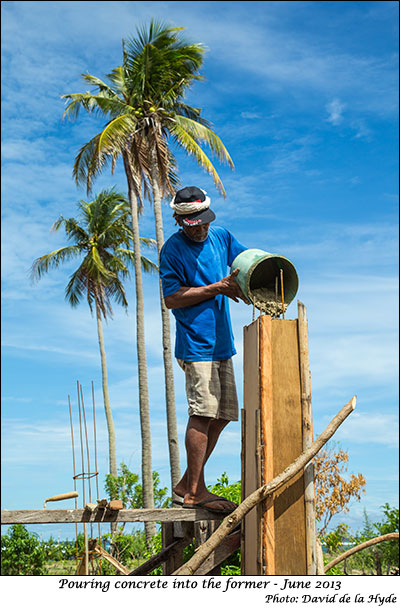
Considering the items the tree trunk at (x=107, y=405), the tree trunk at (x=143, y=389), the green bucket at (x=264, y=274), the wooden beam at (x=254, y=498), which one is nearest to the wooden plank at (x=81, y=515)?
the wooden beam at (x=254, y=498)

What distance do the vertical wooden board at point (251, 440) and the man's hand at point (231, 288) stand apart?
22 centimetres

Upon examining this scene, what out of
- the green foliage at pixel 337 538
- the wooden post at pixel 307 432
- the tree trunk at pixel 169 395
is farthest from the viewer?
the tree trunk at pixel 169 395

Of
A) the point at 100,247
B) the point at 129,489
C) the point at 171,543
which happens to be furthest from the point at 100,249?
the point at 171,543

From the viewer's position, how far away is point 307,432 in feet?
11.8

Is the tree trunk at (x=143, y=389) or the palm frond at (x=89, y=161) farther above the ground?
the palm frond at (x=89, y=161)

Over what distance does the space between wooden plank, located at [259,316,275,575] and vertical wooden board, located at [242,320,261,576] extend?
0.05 meters

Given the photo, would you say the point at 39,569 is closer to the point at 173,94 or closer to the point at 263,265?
the point at 263,265

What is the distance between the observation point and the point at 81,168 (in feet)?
61.5

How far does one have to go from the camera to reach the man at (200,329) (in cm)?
406

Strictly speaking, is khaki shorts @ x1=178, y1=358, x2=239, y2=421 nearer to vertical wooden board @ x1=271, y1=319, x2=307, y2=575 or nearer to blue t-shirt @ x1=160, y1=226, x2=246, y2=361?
blue t-shirt @ x1=160, y1=226, x2=246, y2=361

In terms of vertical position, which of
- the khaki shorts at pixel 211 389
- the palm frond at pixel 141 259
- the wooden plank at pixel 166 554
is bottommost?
the wooden plank at pixel 166 554

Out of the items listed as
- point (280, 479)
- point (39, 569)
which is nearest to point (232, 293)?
point (280, 479)

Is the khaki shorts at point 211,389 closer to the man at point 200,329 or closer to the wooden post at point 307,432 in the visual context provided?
the man at point 200,329

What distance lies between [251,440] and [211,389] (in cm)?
53
